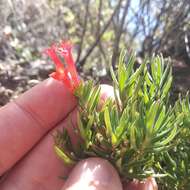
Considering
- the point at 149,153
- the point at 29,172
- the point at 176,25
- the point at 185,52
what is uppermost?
the point at 149,153

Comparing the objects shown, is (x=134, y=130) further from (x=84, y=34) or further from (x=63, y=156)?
(x=84, y=34)

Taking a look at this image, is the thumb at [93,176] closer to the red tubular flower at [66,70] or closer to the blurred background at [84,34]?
the red tubular flower at [66,70]

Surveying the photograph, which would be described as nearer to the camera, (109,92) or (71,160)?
(71,160)

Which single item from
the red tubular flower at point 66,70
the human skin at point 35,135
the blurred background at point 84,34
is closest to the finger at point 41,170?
the human skin at point 35,135

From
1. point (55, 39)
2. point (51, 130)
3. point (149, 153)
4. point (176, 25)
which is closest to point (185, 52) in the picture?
point (176, 25)

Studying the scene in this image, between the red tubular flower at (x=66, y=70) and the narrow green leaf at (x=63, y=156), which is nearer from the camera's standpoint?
the narrow green leaf at (x=63, y=156)

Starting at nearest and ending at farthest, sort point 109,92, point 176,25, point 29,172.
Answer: point 109,92
point 29,172
point 176,25

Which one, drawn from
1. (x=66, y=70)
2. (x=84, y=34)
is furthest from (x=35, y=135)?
(x=84, y=34)

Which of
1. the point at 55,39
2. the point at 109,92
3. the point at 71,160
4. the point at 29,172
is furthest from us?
the point at 55,39

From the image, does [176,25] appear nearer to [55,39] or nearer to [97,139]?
[55,39]
